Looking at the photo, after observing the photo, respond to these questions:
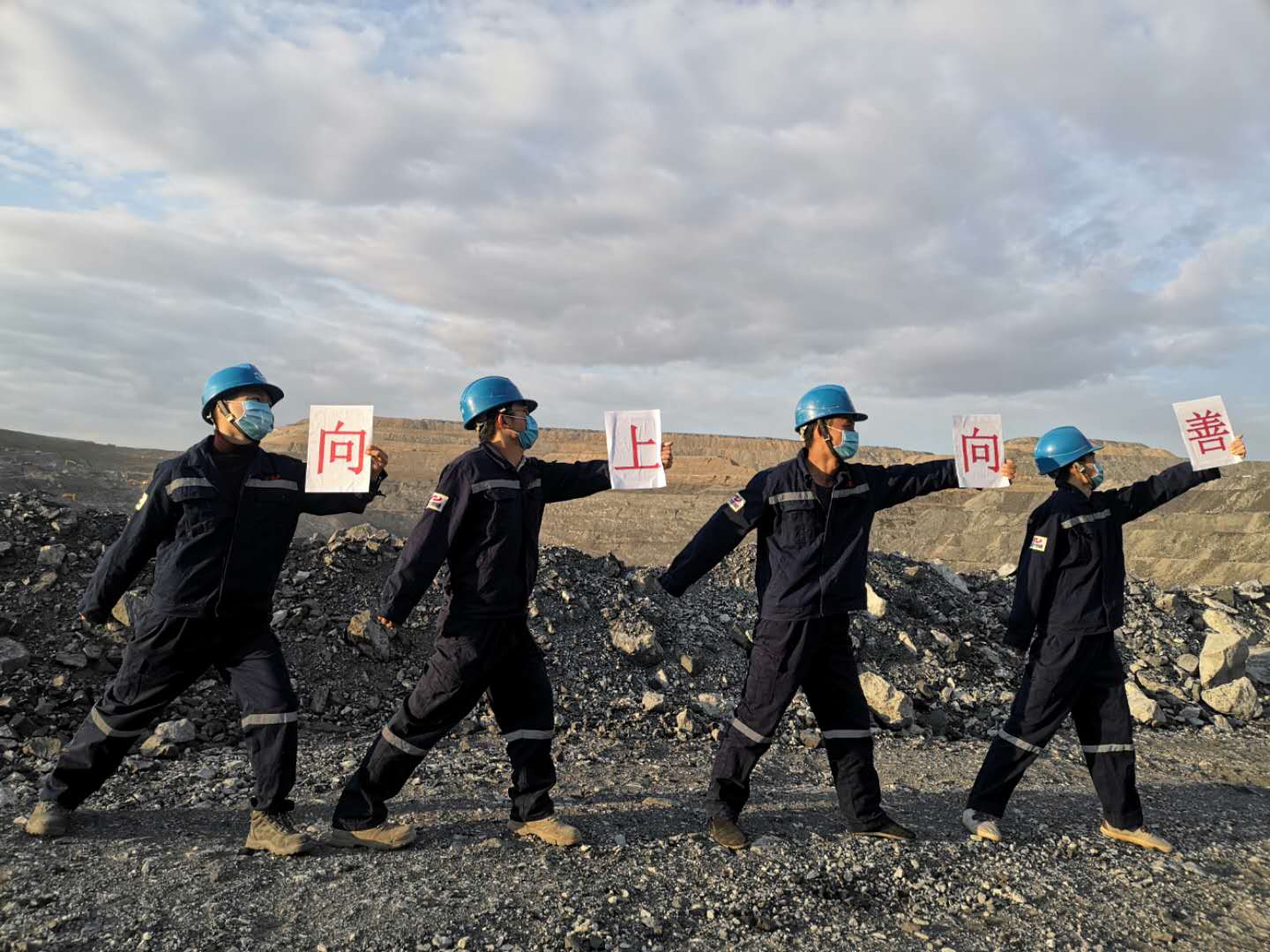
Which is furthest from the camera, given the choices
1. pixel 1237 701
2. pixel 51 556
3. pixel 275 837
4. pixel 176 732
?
pixel 1237 701

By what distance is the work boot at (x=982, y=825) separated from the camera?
14.9 ft

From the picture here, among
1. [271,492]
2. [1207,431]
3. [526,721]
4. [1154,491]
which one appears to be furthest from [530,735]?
[1207,431]

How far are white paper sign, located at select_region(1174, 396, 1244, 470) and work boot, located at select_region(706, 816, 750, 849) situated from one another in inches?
123

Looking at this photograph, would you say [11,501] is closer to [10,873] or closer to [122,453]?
[10,873]

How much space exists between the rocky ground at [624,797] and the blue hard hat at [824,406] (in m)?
2.06

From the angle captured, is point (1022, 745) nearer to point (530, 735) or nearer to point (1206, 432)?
point (1206, 432)

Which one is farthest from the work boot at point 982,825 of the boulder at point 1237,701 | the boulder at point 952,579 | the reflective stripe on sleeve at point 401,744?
the boulder at point 952,579

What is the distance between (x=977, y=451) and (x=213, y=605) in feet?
12.5

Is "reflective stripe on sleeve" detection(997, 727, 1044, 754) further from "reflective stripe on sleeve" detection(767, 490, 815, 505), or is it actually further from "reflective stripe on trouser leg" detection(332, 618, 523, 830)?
"reflective stripe on trouser leg" detection(332, 618, 523, 830)

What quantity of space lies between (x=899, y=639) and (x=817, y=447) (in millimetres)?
4500

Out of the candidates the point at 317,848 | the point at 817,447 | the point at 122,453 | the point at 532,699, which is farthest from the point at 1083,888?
the point at 122,453

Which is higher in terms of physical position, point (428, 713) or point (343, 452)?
point (343, 452)

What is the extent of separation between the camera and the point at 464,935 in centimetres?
326

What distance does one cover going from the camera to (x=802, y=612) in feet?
13.9
